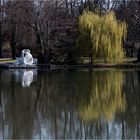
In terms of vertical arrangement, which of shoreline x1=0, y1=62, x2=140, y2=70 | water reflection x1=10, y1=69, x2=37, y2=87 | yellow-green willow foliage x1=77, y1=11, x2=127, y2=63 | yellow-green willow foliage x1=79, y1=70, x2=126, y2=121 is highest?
yellow-green willow foliage x1=77, y1=11, x2=127, y2=63

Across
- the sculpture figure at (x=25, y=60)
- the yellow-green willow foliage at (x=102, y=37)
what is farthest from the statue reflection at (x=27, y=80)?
the yellow-green willow foliage at (x=102, y=37)

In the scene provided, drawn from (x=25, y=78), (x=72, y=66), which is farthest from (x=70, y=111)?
(x=72, y=66)

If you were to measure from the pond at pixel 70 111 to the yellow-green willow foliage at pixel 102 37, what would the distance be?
50.4ft

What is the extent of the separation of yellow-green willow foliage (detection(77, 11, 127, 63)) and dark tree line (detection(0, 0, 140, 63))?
2024 millimetres

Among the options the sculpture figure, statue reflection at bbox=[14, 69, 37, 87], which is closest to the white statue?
the sculpture figure

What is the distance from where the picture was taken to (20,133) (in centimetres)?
1179

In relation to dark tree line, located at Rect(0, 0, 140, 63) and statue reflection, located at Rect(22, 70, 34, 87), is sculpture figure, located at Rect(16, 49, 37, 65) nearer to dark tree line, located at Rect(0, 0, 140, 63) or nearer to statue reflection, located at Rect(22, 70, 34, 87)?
dark tree line, located at Rect(0, 0, 140, 63)

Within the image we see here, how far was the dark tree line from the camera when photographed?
147ft

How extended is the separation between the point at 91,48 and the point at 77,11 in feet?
46.2

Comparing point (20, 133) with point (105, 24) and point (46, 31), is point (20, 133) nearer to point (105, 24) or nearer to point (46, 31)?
point (105, 24)

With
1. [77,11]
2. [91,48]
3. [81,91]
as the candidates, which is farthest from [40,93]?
[77,11]

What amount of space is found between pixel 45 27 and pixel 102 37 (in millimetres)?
7517

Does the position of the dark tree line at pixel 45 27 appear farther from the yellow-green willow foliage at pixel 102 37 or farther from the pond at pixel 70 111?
the pond at pixel 70 111

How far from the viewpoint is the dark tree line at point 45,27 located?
44.7m
